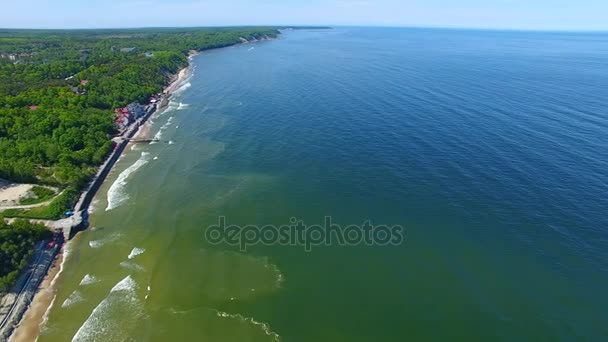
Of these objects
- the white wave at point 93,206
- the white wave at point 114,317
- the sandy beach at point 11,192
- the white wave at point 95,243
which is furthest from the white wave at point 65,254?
the sandy beach at point 11,192

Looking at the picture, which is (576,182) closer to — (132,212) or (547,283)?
(547,283)

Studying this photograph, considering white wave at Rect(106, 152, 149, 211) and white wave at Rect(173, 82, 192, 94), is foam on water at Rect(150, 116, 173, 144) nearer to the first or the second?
white wave at Rect(106, 152, 149, 211)

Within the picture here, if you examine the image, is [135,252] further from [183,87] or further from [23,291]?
[183,87]

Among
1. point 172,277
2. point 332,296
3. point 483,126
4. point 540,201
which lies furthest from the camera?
point 483,126

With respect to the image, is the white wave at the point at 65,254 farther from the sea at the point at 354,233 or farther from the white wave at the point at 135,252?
the white wave at the point at 135,252

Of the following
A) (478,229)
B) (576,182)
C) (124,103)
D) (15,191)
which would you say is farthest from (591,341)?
(124,103)
